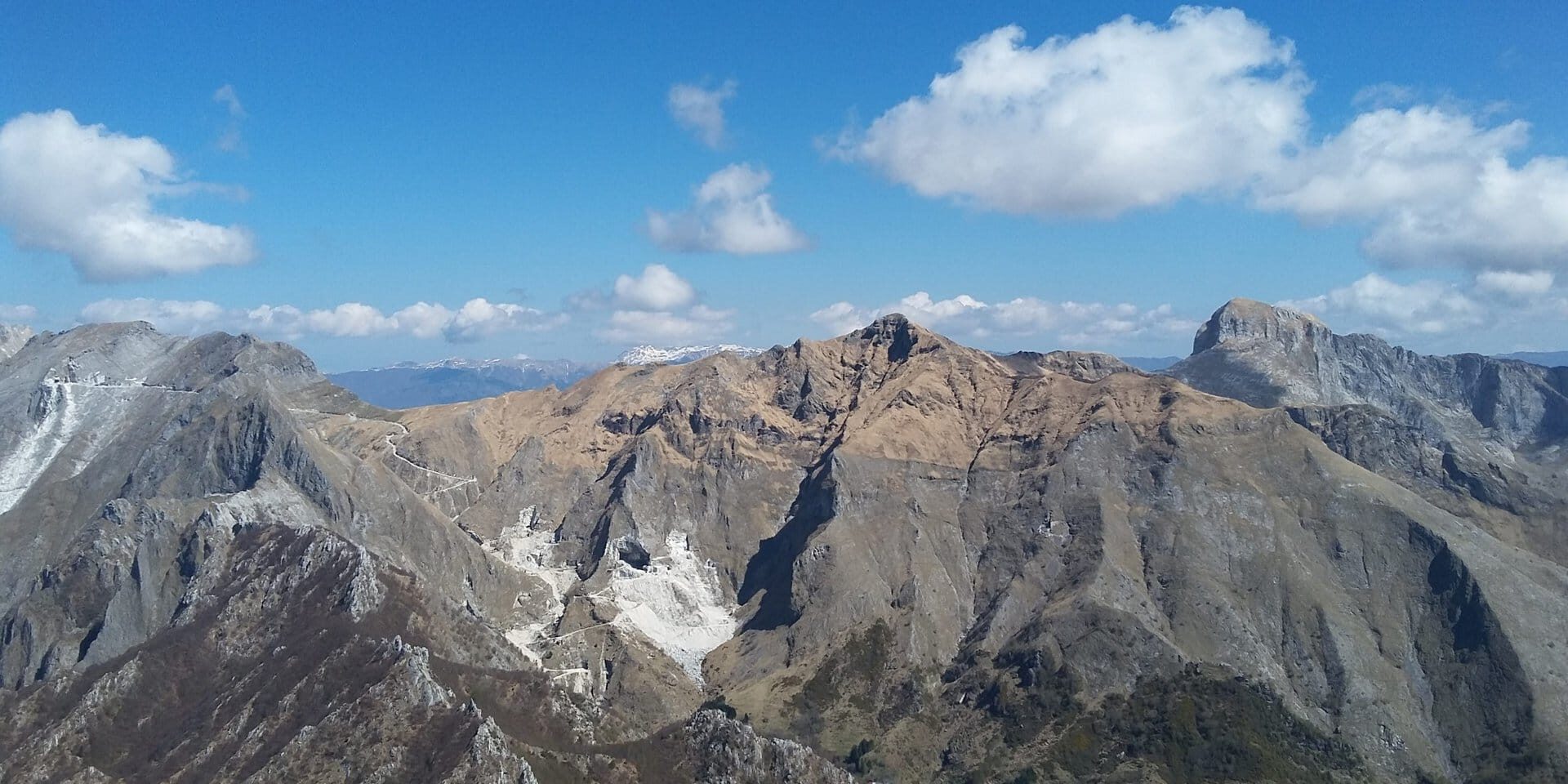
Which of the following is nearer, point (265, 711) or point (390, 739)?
point (390, 739)

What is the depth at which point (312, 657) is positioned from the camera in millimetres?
179500

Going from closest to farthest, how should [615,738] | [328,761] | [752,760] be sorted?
[328,761] < [752,760] < [615,738]

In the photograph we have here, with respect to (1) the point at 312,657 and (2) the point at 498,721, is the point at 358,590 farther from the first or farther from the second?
(2) the point at 498,721

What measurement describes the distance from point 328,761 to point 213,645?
5699 cm

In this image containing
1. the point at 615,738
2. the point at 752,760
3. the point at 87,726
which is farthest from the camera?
the point at 615,738

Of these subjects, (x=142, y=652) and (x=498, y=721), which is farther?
(x=142, y=652)

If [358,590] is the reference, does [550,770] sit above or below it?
below

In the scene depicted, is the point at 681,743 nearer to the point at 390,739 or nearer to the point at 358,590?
the point at 390,739

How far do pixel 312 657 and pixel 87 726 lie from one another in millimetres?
34617

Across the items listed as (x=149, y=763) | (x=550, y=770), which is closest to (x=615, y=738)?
(x=550, y=770)

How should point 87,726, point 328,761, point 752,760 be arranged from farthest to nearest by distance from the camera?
1. point 87,726
2. point 752,760
3. point 328,761

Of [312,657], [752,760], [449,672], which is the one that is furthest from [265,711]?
[752,760]

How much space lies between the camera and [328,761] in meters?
154

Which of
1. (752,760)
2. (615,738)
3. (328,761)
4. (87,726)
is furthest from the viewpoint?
(615,738)
